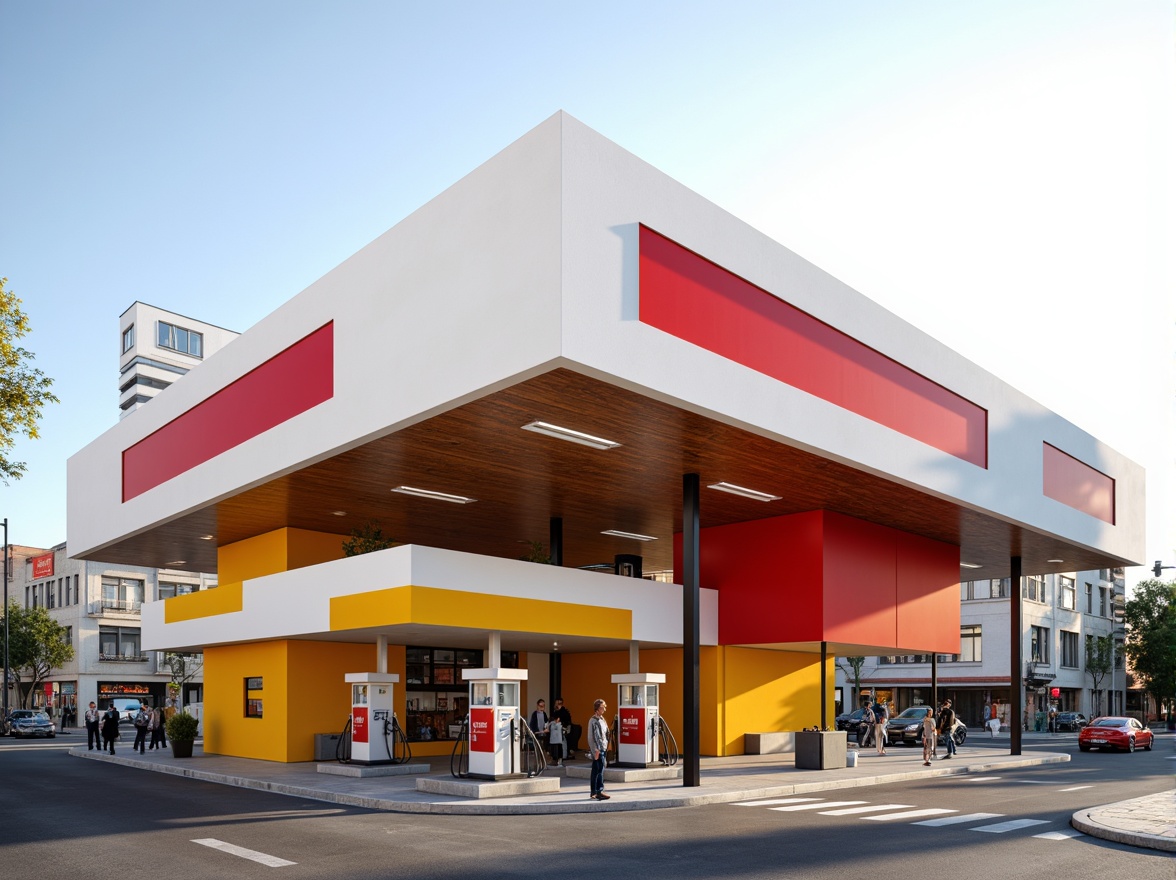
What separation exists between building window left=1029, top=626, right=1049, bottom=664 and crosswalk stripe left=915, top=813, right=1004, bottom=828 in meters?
55.1

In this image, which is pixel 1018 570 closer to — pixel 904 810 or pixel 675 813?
pixel 904 810

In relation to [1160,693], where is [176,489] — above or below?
above

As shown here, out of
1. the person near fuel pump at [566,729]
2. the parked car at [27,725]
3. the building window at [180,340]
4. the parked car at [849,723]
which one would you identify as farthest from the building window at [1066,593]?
the building window at [180,340]

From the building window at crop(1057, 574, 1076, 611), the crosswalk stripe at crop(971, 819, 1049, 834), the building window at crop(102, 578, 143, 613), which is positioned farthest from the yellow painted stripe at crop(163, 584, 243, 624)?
the building window at crop(1057, 574, 1076, 611)

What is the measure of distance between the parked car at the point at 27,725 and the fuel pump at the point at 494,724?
39.6 metres

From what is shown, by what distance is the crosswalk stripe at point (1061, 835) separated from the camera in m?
14.4

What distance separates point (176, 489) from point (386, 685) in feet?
27.7

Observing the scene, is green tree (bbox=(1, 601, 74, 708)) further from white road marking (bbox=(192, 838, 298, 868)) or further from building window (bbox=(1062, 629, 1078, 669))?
building window (bbox=(1062, 629, 1078, 669))

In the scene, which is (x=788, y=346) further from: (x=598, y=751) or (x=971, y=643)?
(x=971, y=643)

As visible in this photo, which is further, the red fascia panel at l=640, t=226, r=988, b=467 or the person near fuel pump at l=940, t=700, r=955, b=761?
the person near fuel pump at l=940, t=700, r=955, b=761

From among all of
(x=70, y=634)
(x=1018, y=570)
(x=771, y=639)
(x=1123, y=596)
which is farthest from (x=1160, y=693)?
(x=70, y=634)

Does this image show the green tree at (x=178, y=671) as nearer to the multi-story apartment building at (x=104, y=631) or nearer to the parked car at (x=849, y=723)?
the multi-story apartment building at (x=104, y=631)

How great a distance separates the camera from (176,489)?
27.2 m

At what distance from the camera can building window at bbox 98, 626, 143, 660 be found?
72.9 m
